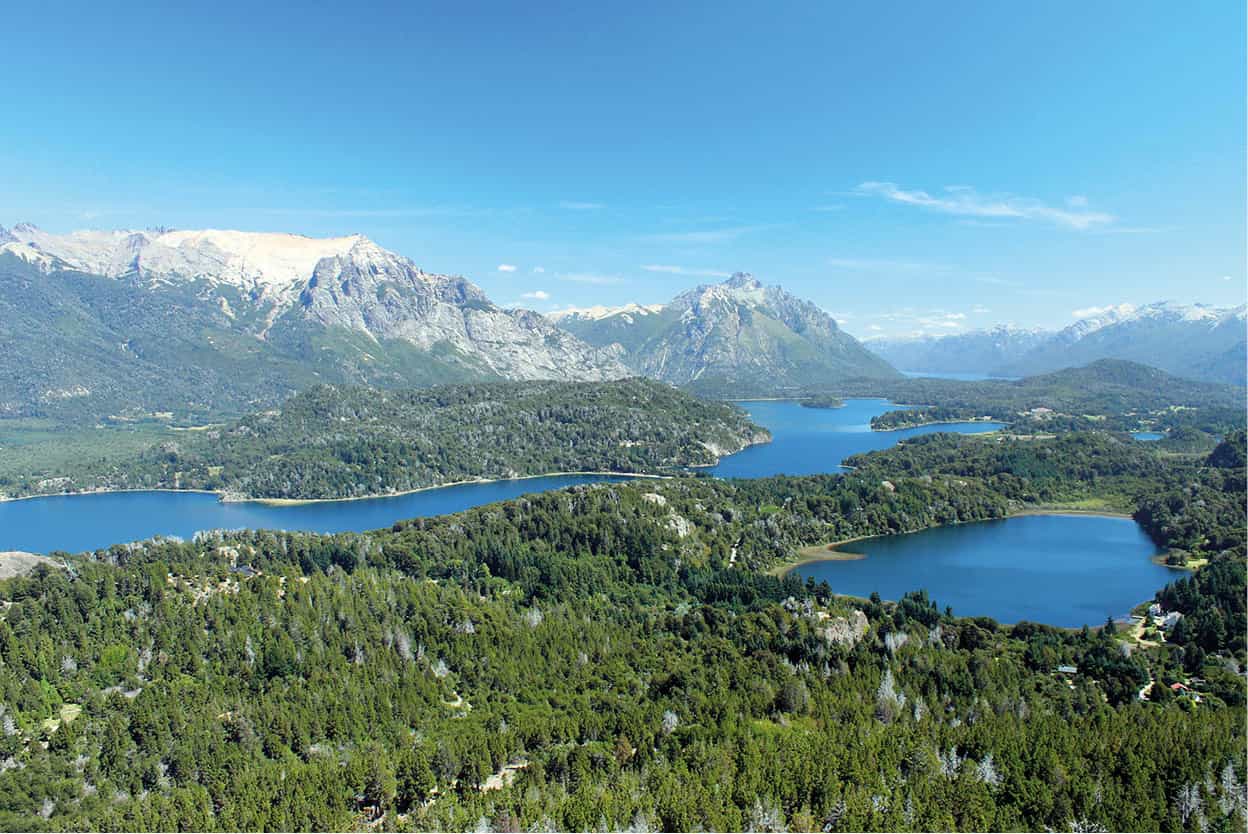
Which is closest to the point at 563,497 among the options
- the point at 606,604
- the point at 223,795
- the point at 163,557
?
the point at 606,604

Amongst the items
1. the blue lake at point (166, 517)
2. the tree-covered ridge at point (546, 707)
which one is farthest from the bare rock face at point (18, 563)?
the blue lake at point (166, 517)

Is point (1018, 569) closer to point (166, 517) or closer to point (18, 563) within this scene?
point (18, 563)

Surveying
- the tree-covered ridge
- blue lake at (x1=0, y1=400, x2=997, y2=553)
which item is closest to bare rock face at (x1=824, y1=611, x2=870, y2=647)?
the tree-covered ridge

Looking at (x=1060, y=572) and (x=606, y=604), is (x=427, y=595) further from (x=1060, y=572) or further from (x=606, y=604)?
(x=1060, y=572)

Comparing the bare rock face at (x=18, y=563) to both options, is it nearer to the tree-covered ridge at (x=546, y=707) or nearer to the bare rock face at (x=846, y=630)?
the tree-covered ridge at (x=546, y=707)

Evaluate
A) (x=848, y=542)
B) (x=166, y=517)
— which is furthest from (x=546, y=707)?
(x=166, y=517)
